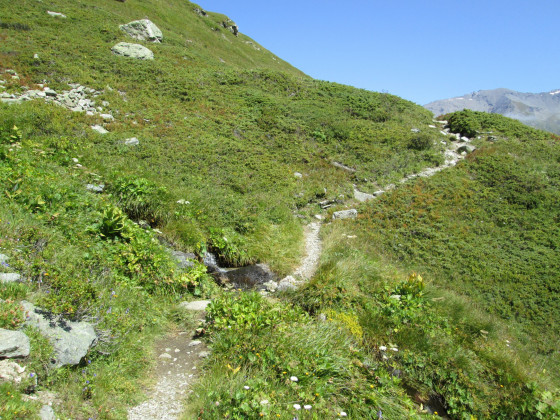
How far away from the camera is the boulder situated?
33.7 ft

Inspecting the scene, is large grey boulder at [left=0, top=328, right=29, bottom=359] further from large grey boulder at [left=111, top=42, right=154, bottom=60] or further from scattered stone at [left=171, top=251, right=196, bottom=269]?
large grey boulder at [left=111, top=42, right=154, bottom=60]

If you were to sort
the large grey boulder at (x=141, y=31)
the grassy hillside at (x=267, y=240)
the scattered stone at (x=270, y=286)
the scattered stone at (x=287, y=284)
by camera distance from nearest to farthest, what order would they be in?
the grassy hillside at (x=267, y=240) → the scattered stone at (x=287, y=284) → the scattered stone at (x=270, y=286) → the large grey boulder at (x=141, y=31)

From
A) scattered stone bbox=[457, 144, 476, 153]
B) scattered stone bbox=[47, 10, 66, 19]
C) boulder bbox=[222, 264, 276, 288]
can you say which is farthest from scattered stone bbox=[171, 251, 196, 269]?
scattered stone bbox=[47, 10, 66, 19]

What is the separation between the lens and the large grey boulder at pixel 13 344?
12.0 feet

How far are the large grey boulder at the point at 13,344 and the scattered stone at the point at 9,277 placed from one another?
111cm

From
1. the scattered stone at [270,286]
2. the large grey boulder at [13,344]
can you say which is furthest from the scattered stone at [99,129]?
the large grey boulder at [13,344]

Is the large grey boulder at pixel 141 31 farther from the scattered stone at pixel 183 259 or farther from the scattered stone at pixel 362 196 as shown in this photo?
the scattered stone at pixel 183 259

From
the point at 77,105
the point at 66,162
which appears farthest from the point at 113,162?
the point at 77,105

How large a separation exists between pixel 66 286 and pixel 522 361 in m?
10.0

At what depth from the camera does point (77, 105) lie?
57.2 ft

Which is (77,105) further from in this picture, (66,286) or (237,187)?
(66,286)

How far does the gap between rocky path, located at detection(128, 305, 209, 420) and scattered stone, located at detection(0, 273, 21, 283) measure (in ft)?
8.35

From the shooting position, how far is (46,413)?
139 inches

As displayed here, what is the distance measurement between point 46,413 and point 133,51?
29250 millimetres
